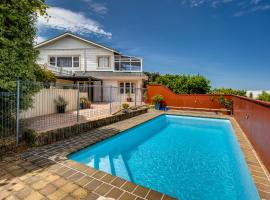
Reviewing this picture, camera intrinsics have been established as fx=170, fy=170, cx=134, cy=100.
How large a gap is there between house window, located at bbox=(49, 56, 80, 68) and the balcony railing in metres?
4.99

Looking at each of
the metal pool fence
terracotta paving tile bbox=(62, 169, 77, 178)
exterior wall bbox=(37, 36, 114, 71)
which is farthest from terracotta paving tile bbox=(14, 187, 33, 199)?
exterior wall bbox=(37, 36, 114, 71)

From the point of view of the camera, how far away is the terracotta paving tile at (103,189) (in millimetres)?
3466

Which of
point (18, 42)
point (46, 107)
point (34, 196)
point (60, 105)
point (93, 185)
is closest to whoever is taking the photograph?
point (34, 196)

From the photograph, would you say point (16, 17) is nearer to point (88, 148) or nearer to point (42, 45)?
point (88, 148)

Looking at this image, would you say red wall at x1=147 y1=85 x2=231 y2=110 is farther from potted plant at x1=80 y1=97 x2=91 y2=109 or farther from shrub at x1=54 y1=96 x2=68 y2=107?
shrub at x1=54 y1=96 x2=68 y2=107

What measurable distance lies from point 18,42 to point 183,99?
15.7m

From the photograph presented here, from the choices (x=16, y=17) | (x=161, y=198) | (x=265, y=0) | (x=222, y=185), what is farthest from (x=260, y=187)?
(x=265, y=0)

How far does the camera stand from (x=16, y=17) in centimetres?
572

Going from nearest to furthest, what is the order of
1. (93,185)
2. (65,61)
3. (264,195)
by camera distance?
(264,195)
(93,185)
(65,61)

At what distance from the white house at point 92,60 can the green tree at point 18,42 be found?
13983 mm

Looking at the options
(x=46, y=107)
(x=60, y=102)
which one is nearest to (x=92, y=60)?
(x=60, y=102)

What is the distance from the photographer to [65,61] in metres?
21.7

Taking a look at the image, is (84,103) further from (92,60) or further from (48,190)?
(48,190)

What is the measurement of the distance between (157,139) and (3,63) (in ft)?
24.2
